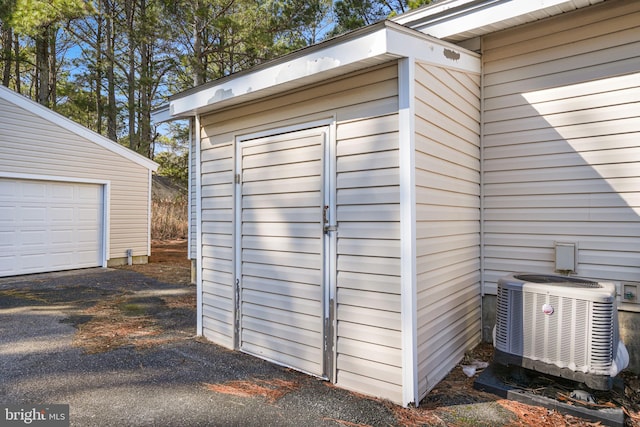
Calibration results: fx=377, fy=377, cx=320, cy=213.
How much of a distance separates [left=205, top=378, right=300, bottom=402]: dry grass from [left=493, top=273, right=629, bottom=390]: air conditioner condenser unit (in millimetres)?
1502

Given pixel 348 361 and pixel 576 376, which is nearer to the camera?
pixel 576 376

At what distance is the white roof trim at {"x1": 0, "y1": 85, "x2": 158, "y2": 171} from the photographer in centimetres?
729

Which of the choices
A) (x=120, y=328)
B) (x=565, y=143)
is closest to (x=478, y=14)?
(x=565, y=143)

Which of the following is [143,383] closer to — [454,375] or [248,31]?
[454,375]

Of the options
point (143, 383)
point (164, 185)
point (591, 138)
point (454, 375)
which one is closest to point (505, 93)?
point (591, 138)

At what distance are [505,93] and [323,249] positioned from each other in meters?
2.15

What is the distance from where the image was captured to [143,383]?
272 cm

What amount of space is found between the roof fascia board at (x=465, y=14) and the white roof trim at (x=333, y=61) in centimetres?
27

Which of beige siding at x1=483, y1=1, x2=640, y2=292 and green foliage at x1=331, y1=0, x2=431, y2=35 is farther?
green foliage at x1=331, y1=0, x2=431, y2=35

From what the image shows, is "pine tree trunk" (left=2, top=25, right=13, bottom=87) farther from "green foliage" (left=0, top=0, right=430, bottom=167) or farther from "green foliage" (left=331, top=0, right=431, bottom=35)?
"green foliage" (left=331, top=0, right=431, bottom=35)

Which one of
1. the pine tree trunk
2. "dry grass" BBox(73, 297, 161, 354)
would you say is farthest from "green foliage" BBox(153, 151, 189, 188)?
"dry grass" BBox(73, 297, 161, 354)

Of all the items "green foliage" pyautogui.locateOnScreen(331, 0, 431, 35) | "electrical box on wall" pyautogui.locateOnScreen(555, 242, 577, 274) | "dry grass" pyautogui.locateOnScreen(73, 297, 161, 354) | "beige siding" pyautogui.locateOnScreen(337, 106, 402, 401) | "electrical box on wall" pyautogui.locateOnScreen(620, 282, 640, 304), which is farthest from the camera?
"green foliage" pyautogui.locateOnScreen(331, 0, 431, 35)

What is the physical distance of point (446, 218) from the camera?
2.86 metres

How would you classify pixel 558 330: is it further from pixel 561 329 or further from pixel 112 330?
pixel 112 330
